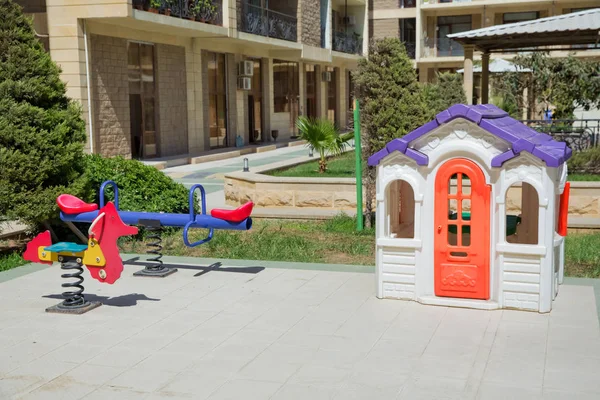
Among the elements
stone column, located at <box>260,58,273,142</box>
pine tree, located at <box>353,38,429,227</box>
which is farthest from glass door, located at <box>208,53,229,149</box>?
pine tree, located at <box>353,38,429,227</box>

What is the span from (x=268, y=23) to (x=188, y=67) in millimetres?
5593

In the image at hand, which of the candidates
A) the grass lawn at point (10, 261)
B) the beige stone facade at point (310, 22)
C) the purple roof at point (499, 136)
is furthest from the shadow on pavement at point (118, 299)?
the beige stone facade at point (310, 22)

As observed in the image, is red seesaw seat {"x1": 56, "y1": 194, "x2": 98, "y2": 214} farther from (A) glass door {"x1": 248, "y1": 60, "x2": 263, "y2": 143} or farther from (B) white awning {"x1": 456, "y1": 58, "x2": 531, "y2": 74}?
(A) glass door {"x1": 248, "y1": 60, "x2": 263, "y2": 143}

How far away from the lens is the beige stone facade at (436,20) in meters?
44.3

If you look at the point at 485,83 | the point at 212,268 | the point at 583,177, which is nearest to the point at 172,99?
the point at 485,83

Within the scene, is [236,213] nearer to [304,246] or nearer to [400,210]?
[400,210]

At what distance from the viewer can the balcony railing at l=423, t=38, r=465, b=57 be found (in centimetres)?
4556

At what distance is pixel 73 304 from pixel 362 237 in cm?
497

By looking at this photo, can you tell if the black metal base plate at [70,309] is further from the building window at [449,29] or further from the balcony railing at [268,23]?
the building window at [449,29]

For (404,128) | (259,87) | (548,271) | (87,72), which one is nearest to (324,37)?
(259,87)

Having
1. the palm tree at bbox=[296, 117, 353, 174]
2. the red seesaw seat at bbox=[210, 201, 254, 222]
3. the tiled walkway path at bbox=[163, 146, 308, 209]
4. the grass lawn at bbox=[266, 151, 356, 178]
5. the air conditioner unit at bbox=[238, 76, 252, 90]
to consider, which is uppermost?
the air conditioner unit at bbox=[238, 76, 252, 90]

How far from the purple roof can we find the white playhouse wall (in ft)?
0.23

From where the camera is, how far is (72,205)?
28.9 ft

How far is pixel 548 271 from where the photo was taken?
7.07 m
